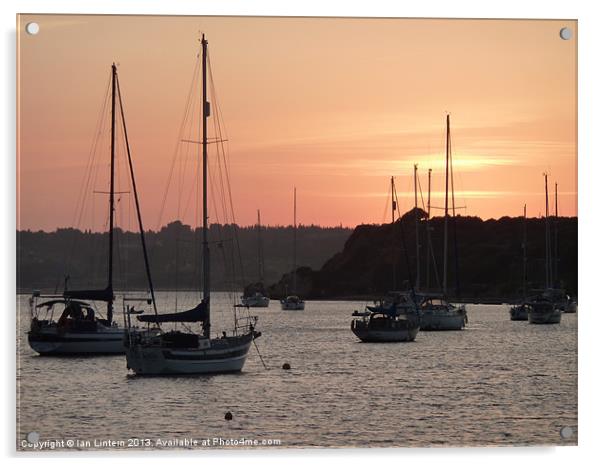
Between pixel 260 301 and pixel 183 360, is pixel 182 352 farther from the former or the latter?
pixel 260 301

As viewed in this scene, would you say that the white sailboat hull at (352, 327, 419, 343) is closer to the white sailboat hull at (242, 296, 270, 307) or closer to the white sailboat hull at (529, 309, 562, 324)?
the white sailboat hull at (529, 309, 562, 324)

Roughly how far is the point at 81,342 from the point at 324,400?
10.5 metres

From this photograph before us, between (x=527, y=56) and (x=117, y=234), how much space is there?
11109mm

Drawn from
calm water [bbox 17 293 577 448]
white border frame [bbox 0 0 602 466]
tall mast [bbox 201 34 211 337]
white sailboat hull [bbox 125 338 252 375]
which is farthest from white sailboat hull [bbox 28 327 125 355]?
white border frame [bbox 0 0 602 466]

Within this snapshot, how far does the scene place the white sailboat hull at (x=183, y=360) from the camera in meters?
23.4

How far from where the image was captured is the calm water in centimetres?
1553

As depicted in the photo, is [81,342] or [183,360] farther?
[81,342]

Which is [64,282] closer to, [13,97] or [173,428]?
[173,428]

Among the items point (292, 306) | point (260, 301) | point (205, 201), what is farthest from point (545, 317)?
point (260, 301)

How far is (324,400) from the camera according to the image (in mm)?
21203

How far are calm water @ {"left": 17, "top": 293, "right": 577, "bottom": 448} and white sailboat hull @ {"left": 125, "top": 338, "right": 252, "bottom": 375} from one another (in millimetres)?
264

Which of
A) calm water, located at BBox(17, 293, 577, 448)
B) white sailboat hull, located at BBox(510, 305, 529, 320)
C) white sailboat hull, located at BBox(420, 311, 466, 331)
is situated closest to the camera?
calm water, located at BBox(17, 293, 577, 448)
